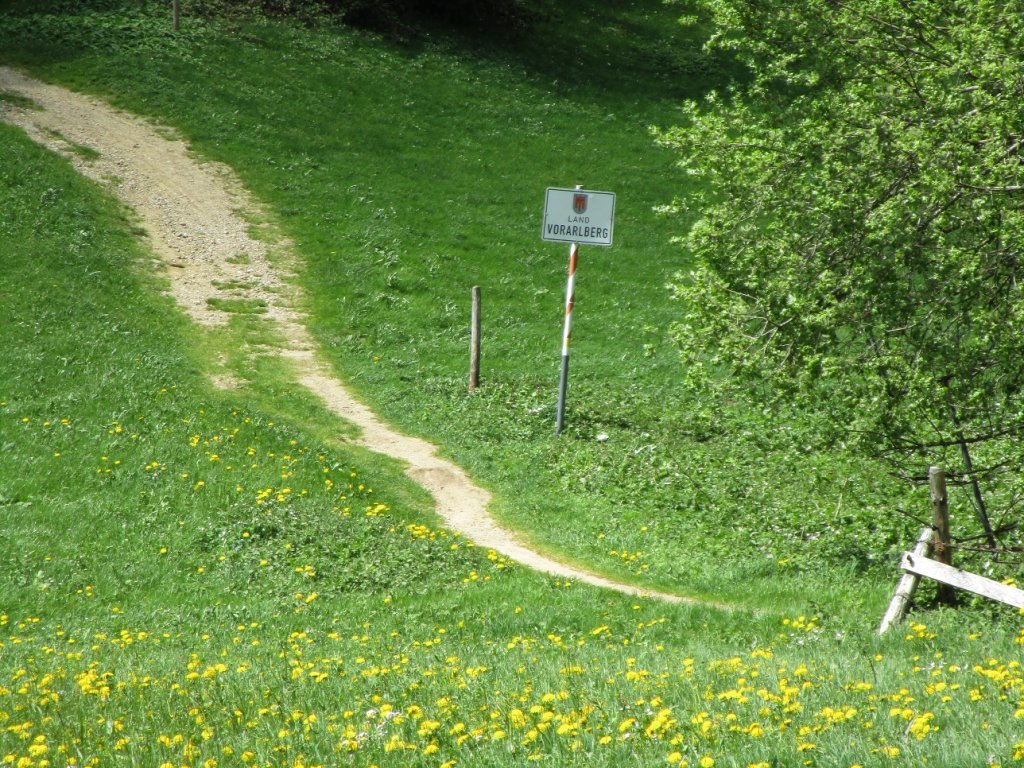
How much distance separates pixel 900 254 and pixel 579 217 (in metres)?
7.69

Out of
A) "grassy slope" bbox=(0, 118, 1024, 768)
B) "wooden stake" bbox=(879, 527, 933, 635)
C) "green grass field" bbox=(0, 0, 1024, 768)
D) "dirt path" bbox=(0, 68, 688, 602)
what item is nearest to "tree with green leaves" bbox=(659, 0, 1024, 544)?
"wooden stake" bbox=(879, 527, 933, 635)

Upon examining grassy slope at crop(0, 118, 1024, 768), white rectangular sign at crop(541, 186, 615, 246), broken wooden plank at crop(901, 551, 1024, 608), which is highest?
white rectangular sign at crop(541, 186, 615, 246)

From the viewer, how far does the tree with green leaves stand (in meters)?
8.98

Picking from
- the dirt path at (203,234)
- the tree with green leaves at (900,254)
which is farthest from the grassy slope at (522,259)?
the tree with green leaves at (900,254)

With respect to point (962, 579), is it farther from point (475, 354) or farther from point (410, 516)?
point (475, 354)

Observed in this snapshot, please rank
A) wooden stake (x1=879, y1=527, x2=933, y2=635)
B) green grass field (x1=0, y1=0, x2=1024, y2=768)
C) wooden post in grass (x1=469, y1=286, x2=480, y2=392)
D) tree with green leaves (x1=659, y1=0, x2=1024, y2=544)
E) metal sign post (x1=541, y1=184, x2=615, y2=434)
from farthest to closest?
wooden post in grass (x1=469, y1=286, x2=480, y2=392) → metal sign post (x1=541, y1=184, x2=615, y2=434) → tree with green leaves (x1=659, y1=0, x2=1024, y2=544) → wooden stake (x1=879, y1=527, x2=933, y2=635) → green grass field (x1=0, y1=0, x2=1024, y2=768)

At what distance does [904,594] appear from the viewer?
8352mm

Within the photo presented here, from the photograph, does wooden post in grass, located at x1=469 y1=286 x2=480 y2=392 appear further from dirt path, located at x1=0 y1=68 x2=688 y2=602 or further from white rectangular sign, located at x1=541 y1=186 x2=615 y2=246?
white rectangular sign, located at x1=541 y1=186 x2=615 y2=246

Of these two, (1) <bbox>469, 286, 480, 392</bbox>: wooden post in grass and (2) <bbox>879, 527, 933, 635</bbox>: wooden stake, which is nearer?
(2) <bbox>879, 527, 933, 635</bbox>: wooden stake

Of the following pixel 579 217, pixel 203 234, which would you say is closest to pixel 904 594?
pixel 579 217

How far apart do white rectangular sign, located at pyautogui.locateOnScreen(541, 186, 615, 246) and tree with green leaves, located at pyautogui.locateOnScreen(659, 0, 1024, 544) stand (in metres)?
3.57

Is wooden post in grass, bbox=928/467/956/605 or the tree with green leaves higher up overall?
the tree with green leaves

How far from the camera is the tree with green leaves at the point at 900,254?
8.98 m

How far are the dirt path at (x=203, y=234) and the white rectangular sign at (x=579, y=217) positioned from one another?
394 centimetres
